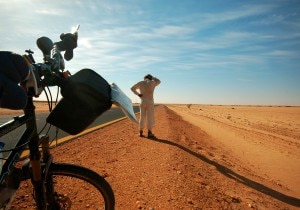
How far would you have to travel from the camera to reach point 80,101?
171cm

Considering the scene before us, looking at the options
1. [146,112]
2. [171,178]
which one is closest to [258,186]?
[171,178]

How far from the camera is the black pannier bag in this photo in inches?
66.8

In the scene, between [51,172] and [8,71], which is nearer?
[8,71]

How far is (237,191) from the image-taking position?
5.04m

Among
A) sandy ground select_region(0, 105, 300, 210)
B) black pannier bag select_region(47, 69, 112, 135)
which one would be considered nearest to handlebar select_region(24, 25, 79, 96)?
black pannier bag select_region(47, 69, 112, 135)

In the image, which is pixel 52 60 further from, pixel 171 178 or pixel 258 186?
pixel 258 186

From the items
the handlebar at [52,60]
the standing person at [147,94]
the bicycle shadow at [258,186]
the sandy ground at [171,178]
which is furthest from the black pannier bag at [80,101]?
the standing person at [147,94]

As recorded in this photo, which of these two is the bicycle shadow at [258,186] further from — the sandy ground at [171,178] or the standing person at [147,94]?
the standing person at [147,94]

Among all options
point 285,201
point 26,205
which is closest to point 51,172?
point 26,205

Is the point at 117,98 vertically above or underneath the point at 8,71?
underneath

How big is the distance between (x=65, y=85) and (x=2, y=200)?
95cm

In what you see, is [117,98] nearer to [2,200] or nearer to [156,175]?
[2,200]

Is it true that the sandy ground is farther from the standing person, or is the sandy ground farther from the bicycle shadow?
the standing person

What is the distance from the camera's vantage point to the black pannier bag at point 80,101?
1.70 meters
